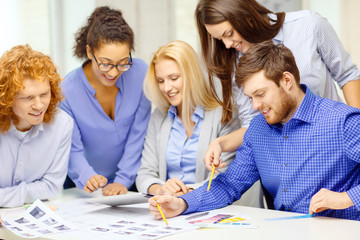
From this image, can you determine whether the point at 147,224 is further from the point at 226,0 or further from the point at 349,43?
the point at 349,43

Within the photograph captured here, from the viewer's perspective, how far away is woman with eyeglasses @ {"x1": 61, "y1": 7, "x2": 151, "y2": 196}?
234 centimetres

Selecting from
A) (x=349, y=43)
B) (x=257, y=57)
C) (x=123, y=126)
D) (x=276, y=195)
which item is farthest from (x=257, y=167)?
(x=349, y=43)

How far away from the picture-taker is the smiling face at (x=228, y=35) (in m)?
2.07

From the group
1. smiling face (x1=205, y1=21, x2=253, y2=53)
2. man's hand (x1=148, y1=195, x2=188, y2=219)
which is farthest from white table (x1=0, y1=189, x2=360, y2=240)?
smiling face (x1=205, y1=21, x2=253, y2=53)

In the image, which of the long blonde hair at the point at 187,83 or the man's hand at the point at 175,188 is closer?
the man's hand at the point at 175,188

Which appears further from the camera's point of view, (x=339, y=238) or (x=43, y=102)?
(x=43, y=102)

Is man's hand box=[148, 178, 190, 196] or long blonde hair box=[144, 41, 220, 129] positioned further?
long blonde hair box=[144, 41, 220, 129]

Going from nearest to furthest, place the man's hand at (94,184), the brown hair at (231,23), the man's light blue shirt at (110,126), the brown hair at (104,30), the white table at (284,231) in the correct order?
the white table at (284,231), the brown hair at (231,23), the man's hand at (94,184), the brown hair at (104,30), the man's light blue shirt at (110,126)

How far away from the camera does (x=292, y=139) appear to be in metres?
1.81

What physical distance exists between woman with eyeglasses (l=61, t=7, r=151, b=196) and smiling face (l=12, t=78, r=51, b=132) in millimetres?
385

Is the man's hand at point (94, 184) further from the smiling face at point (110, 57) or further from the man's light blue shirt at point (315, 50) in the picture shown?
the man's light blue shirt at point (315, 50)

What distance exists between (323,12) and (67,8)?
1925mm

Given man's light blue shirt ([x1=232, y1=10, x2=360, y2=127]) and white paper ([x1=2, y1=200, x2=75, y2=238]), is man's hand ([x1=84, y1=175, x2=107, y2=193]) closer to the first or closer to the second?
white paper ([x1=2, y1=200, x2=75, y2=238])

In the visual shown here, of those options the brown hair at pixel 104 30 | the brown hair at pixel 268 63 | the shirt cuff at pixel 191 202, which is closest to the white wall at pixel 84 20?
the brown hair at pixel 104 30
